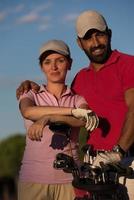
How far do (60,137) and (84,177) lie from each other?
1112mm

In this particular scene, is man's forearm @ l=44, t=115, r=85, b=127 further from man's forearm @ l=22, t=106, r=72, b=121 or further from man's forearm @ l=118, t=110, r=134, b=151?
man's forearm @ l=118, t=110, r=134, b=151

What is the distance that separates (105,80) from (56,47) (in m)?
0.53

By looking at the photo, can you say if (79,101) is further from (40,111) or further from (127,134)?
(127,134)

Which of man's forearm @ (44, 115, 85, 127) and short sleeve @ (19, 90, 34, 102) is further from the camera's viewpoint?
short sleeve @ (19, 90, 34, 102)

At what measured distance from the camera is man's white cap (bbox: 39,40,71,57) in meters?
5.73

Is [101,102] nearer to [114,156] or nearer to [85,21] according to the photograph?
[85,21]

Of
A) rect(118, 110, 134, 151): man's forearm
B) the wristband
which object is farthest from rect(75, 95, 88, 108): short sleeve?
the wristband

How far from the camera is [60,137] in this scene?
5.68 meters

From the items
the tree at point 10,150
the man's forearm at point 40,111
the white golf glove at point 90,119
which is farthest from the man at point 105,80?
the tree at point 10,150

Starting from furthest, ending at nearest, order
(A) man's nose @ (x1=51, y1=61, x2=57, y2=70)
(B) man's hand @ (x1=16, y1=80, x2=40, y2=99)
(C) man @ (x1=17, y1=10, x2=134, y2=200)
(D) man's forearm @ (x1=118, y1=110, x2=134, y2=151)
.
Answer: (B) man's hand @ (x1=16, y1=80, x2=40, y2=99) → (A) man's nose @ (x1=51, y1=61, x2=57, y2=70) → (C) man @ (x1=17, y1=10, x2=134, y2=200) → (D) man's forearm @ (x1=118, y1=110, x2=134, y2=151)

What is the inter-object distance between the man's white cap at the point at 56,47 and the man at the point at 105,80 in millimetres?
182

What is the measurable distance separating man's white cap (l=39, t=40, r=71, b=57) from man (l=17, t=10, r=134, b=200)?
18cm

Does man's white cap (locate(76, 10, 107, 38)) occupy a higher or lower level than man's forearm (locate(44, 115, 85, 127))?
higher

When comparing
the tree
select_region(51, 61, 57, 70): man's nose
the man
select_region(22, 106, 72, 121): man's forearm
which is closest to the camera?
select_region(22, 106, 72, 121): man's forearm
